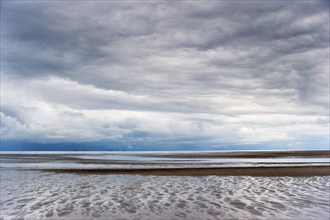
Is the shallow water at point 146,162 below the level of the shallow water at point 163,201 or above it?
below

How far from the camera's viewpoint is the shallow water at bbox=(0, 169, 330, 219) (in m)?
12.2

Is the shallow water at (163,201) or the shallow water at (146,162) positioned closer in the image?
the shallow water at (163,201)

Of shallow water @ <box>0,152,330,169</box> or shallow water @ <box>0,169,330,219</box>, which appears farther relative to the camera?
→ shallow water @ <box>0,152,330,169</box>

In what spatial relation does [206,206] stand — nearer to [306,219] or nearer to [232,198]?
[232,198]

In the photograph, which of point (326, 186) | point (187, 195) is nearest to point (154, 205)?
point (187, 195)

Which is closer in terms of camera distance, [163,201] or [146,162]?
[163,201]

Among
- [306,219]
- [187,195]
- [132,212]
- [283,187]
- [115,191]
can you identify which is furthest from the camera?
[283,187]

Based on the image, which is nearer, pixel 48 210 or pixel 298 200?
pixel 48 210

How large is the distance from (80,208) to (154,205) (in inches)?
139

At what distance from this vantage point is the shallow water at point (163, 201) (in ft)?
40.1

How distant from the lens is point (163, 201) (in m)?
15.3

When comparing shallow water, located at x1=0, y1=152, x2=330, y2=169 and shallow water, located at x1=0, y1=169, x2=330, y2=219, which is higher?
shallow water, located at x1=0, y1=169, x2=330, y2=219

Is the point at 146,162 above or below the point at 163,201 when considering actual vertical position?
below

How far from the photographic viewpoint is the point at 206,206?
13.9 metres
